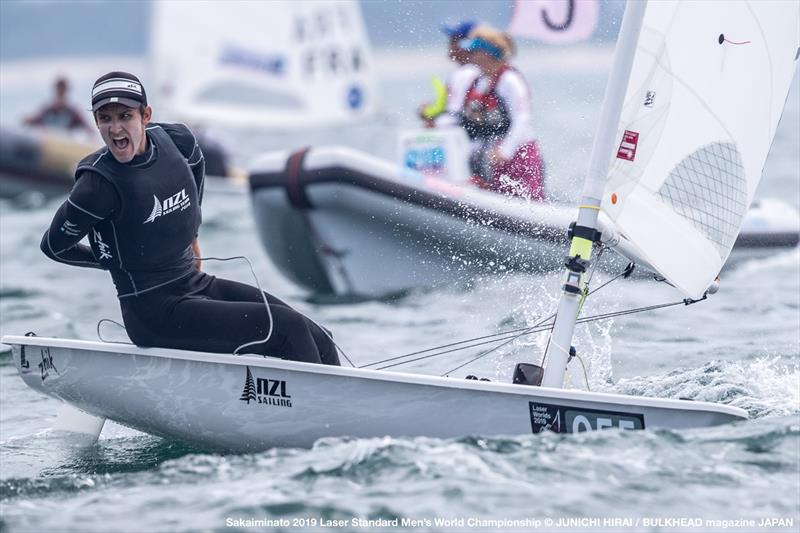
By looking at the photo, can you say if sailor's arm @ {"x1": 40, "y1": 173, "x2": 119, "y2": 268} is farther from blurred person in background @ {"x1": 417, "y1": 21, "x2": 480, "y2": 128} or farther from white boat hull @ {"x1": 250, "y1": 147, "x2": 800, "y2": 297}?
blurred person in background @ {"x1": 417, "y1": 21, "x2": 480, "y2": 128}

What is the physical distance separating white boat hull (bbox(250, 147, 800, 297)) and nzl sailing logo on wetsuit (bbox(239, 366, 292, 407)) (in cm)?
286

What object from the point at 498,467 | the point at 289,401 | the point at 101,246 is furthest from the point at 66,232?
the point at 498,467

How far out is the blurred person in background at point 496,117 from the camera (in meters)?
6.97

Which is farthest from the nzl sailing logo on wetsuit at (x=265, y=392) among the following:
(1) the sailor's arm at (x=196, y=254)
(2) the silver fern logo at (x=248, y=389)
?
(1) the sailor's arm at (x=196, y=254)

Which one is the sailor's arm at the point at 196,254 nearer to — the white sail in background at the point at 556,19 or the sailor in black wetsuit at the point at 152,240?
the sailor in black wetsuit at the point at 152,240

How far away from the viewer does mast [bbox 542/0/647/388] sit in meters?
3.75

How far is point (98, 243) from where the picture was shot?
12.3 ft

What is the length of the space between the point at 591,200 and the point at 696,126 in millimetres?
482

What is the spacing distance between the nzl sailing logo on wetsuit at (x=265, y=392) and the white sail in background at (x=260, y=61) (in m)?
9.21

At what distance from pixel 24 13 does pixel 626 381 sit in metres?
58.9

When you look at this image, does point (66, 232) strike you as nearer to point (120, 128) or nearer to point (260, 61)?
point (120, 128)

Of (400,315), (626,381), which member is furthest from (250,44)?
(626,381)

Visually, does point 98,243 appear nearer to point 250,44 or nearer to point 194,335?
point 194,335

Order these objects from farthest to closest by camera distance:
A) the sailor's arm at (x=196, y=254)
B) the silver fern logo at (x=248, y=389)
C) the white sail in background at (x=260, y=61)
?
the white sail in background at (x=260, y=61) → the sailor's arm at (x=196, y=254) → the silver fern logo at (x=248, y=389)
